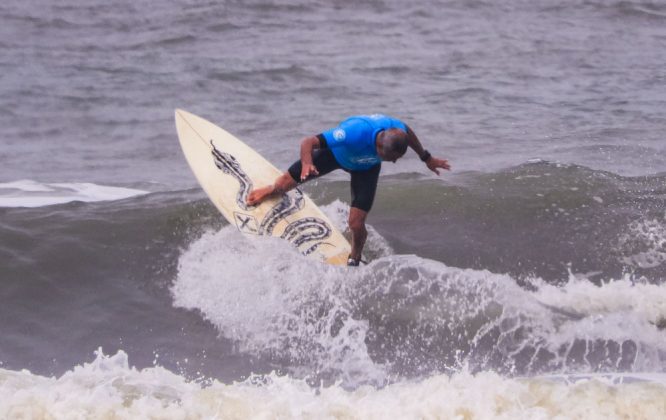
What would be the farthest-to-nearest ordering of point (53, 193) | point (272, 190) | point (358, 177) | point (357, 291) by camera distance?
point (53, 193) < point (272, 190) < point (358, 177) < point (357, 291)

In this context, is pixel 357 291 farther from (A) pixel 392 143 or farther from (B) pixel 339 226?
(B) pixel 339 226

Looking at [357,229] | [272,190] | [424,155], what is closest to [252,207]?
[272,190]

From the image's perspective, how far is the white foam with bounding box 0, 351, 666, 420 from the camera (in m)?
4.58

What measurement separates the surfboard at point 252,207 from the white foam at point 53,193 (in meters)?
1.63

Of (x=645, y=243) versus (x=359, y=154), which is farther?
(x=645, y=243)

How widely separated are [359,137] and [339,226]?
1729 millimetres

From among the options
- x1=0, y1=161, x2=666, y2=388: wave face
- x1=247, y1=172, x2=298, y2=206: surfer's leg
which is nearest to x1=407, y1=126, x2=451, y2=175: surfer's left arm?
x1=0, y1=161, x2=666, y2=388: wave face

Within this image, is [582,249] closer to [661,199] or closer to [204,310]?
[661,199]

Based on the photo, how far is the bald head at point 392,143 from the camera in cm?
641

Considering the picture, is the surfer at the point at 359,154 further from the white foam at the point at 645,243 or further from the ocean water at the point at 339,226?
the white foam at the point at 645,243

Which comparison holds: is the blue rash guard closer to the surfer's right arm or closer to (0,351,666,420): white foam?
the surfer's right arm

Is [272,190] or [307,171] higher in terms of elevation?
[307,171]

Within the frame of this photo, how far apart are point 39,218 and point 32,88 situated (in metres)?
5.83

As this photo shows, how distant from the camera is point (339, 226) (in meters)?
8.32
